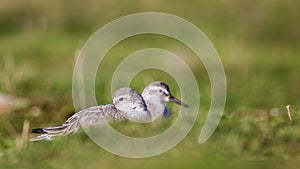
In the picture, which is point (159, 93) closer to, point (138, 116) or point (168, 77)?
point (138, 116)

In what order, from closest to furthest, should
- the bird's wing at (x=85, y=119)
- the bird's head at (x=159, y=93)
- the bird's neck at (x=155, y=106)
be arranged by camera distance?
the bird's wing at (x=85, y=119) < the bird's neck at (x=155, y=106) < the bird's head at (x=159, y=93)

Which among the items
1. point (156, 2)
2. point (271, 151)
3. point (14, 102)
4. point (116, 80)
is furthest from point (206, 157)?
point (156, 2)

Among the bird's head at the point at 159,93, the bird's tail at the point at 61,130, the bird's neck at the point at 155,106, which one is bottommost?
the bird's tail at the point at 61,130

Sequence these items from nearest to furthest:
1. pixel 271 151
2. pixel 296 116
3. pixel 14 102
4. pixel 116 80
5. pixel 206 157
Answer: pixel 206 157, pixel 271 151, pixel 296 116, pixel 14 102, pixel 116 80

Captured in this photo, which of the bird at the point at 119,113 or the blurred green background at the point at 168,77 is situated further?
the bird at the point at 119,113

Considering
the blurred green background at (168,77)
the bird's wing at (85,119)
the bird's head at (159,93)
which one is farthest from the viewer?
the bird's head at (159,93)

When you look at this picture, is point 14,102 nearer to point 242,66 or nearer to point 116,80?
point 116,80

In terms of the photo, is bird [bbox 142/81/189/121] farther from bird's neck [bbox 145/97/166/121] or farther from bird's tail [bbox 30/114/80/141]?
bird's tail [bbox 30/114/80/141]

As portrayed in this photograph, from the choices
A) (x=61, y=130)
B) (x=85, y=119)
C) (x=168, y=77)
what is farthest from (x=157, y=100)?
(x=168, y=77)

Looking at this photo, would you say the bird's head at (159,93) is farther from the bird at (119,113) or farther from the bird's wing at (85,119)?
the bird's wing at (85,119)

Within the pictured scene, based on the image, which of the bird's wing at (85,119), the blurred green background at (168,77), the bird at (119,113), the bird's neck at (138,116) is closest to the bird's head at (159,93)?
the bird at (119,113)
